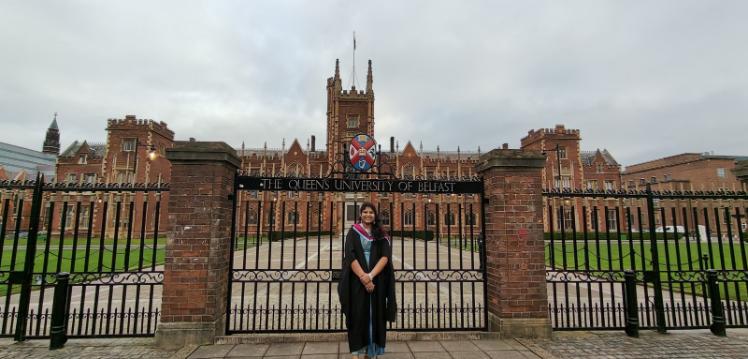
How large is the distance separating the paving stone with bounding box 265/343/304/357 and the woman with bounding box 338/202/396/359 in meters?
1.23

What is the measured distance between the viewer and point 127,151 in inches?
1582

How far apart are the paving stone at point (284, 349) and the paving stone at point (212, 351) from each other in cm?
Answer: 60

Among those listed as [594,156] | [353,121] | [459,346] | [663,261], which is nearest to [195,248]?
[459,346]

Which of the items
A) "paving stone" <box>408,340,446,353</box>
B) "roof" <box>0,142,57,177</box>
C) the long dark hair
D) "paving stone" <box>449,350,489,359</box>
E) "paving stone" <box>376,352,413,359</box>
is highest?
"roof" <box>0,142,57,177</box>

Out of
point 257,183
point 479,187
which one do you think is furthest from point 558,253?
point 257,183

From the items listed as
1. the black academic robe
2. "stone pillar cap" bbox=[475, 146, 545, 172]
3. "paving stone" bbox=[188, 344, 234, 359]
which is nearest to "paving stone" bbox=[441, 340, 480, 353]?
the black academic robe

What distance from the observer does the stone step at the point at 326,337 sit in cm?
527

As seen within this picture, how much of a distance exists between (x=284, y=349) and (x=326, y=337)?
0.66 meters

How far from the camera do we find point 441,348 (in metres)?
5.09

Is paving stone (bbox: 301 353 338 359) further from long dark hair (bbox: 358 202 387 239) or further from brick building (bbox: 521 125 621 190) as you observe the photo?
brick building (bbox: 521 125 621 190)

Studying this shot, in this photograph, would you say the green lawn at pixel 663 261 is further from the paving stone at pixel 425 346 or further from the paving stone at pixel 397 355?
the paving stone at pixel 397 355

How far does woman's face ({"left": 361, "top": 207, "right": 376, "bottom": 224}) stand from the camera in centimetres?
434

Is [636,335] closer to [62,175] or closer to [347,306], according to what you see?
[347,306]

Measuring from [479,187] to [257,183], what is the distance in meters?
3.82
